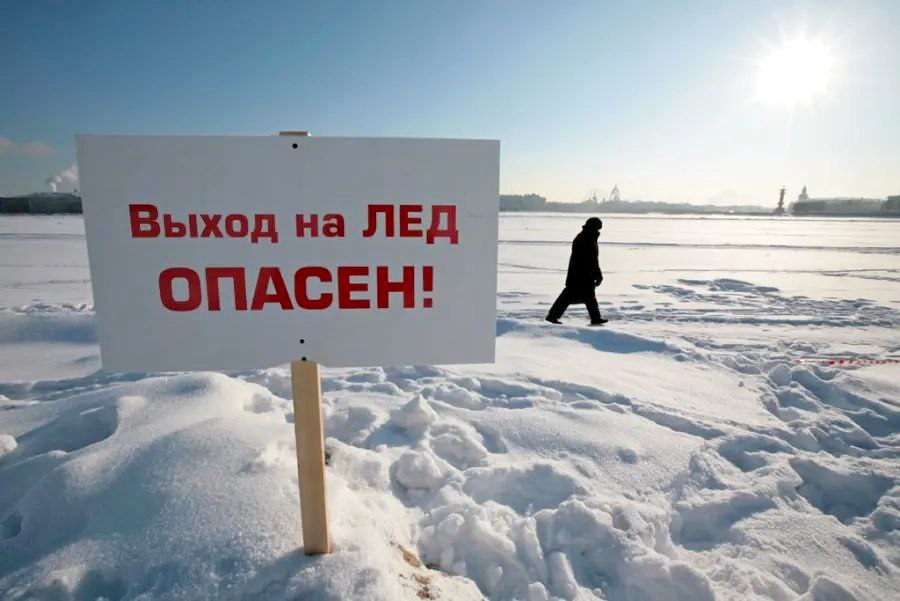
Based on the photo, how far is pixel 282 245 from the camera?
4.72 ft

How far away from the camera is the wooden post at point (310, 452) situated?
1.48m

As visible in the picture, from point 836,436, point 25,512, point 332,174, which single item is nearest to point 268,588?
point 25,512

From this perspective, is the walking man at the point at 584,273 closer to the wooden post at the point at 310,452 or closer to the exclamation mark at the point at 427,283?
the exclamation mark at the point at 427,283

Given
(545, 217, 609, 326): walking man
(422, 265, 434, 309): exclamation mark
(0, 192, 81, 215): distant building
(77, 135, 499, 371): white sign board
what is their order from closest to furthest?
(77, 135, 499, 371): white sign board
(422, 265, 434, 309): exclamation mark
(545, 217, 609, 326): walking man
(0, 192, 81, 215): distant building

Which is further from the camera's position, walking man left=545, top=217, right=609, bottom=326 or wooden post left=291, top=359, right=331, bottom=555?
walking man left=545, top=217, right=609, bottom=326

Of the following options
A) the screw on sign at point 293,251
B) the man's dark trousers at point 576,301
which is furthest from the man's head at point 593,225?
the screw on sign at point 293,251

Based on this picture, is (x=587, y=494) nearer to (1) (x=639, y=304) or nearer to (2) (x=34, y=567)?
(2) (x=34, y=567)

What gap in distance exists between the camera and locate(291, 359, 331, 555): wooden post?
148 cm

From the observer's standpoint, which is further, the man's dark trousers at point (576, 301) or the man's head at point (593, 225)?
the man's dark trousers at point (576, 301)

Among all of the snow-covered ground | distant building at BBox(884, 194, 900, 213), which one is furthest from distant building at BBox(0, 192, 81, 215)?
distant building at BBox(884, 194, 900, 213)

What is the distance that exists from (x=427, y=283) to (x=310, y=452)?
2.43 feet

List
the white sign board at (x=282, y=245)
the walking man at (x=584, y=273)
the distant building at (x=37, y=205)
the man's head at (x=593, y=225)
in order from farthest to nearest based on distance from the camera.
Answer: the distant building at (x=37, y=205)
the walking man at (x=584, y=273)
the man's head at (x=593, y=225)
the white sign board at (x=282, y=245)

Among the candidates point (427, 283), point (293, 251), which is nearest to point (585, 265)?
point (427, 283)

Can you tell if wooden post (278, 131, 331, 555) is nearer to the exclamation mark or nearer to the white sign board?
the white sign board
